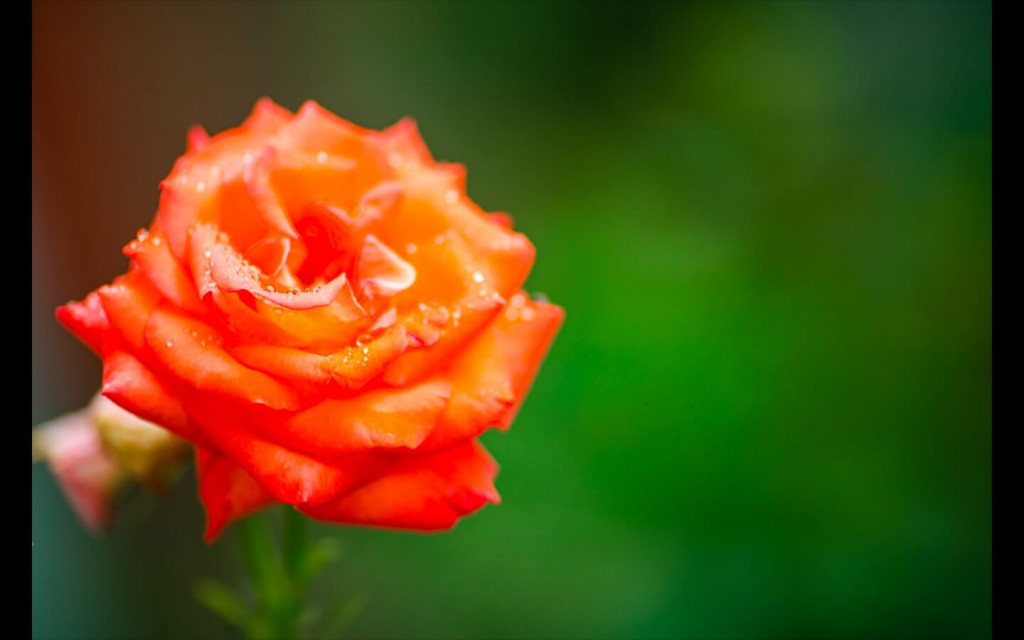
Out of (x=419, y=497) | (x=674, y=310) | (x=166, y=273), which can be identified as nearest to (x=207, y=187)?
(x=166, y=273)

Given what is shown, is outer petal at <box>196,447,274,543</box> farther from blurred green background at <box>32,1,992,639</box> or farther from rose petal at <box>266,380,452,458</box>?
blurred green background at <box>32,1,992,639</box>

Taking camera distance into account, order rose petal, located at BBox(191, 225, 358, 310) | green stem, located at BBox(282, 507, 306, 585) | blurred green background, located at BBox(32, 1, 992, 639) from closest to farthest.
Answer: rose petal, located at BBox(191, 225, 358, 310), green stem, located at BBox(282, 507, 306, 585), blurred green background, located at BBox(32, 1, 992, 639)

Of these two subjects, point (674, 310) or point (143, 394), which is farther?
point (674, 310)

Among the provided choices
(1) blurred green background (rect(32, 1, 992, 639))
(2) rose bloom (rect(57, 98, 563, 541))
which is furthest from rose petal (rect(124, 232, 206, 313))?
(1) blurred green background (rect(32, 1, 992, 639))

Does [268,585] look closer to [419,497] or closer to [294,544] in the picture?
[294,544]

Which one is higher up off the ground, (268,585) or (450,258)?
(450,258)

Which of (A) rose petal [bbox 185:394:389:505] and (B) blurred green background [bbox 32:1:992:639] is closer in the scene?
(A) rose petal [bbox 185:394:389:505]

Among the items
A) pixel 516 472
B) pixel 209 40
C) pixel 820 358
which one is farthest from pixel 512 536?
pixel 209 40

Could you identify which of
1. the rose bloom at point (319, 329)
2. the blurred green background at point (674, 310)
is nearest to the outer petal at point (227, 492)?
the rose bloom at point (319, 329)
